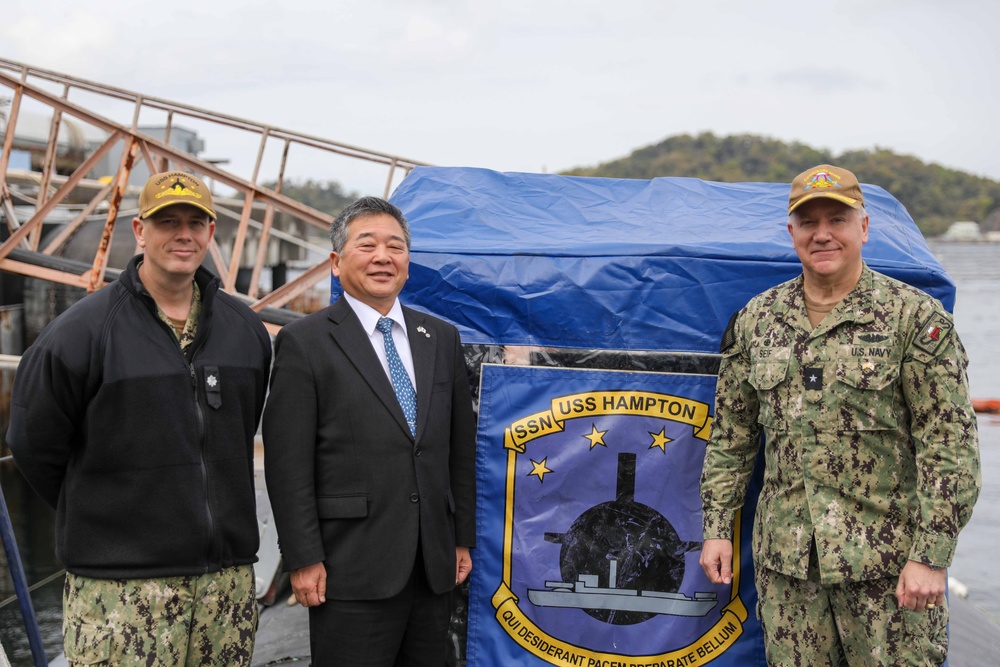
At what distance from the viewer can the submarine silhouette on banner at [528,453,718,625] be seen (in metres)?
3.21

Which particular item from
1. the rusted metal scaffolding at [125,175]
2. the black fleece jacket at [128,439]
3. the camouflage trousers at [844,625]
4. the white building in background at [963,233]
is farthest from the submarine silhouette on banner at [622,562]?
the white building in background at [963,233]

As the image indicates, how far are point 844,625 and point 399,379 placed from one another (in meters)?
1.48

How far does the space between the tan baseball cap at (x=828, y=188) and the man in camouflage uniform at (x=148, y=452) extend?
1695 mm

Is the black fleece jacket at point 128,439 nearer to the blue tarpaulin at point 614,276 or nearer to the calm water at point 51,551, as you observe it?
the blue tarpaulin at point 614,276

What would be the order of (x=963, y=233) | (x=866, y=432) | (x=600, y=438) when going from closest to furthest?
(x=866, y=432)
(x=600, y=438)
(x=963, y=233)

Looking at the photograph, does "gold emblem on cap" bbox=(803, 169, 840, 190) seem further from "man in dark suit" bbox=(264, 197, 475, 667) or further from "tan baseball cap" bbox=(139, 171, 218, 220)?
"tan baseball cap" bbox=(139, 171, 218, 220)

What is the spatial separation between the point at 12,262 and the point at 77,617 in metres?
7.11

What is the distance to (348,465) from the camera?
2.56 m

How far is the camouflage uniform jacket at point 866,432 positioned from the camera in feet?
8.02

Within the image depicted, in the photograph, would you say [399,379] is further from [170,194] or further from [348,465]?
[170,194]

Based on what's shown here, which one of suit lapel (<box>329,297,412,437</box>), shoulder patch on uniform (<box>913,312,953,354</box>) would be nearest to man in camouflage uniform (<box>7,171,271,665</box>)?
suit lapel (<box>329,297,412,437</box>)

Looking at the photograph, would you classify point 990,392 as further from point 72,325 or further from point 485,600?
point 72,325

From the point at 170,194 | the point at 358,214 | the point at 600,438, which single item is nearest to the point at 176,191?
the point at 170,194

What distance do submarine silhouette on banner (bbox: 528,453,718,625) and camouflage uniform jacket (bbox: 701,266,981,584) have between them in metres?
0.56
